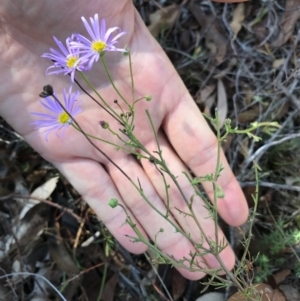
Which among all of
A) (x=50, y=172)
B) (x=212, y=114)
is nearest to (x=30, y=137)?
(x=50, y=172)

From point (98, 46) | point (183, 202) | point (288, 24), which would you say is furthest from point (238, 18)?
point (98, 46)

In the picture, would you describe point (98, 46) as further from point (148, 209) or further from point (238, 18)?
point (238, 18)

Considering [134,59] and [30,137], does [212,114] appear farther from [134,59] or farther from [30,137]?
Answer: [30,137]

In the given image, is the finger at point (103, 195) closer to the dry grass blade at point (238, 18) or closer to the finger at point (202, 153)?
the finger at point (202, 153)

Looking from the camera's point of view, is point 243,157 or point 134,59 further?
point 243,157

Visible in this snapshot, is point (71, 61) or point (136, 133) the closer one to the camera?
point (71, 61)

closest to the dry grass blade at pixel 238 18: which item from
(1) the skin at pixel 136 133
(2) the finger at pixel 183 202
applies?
(1) the skin at pixel 136 133
